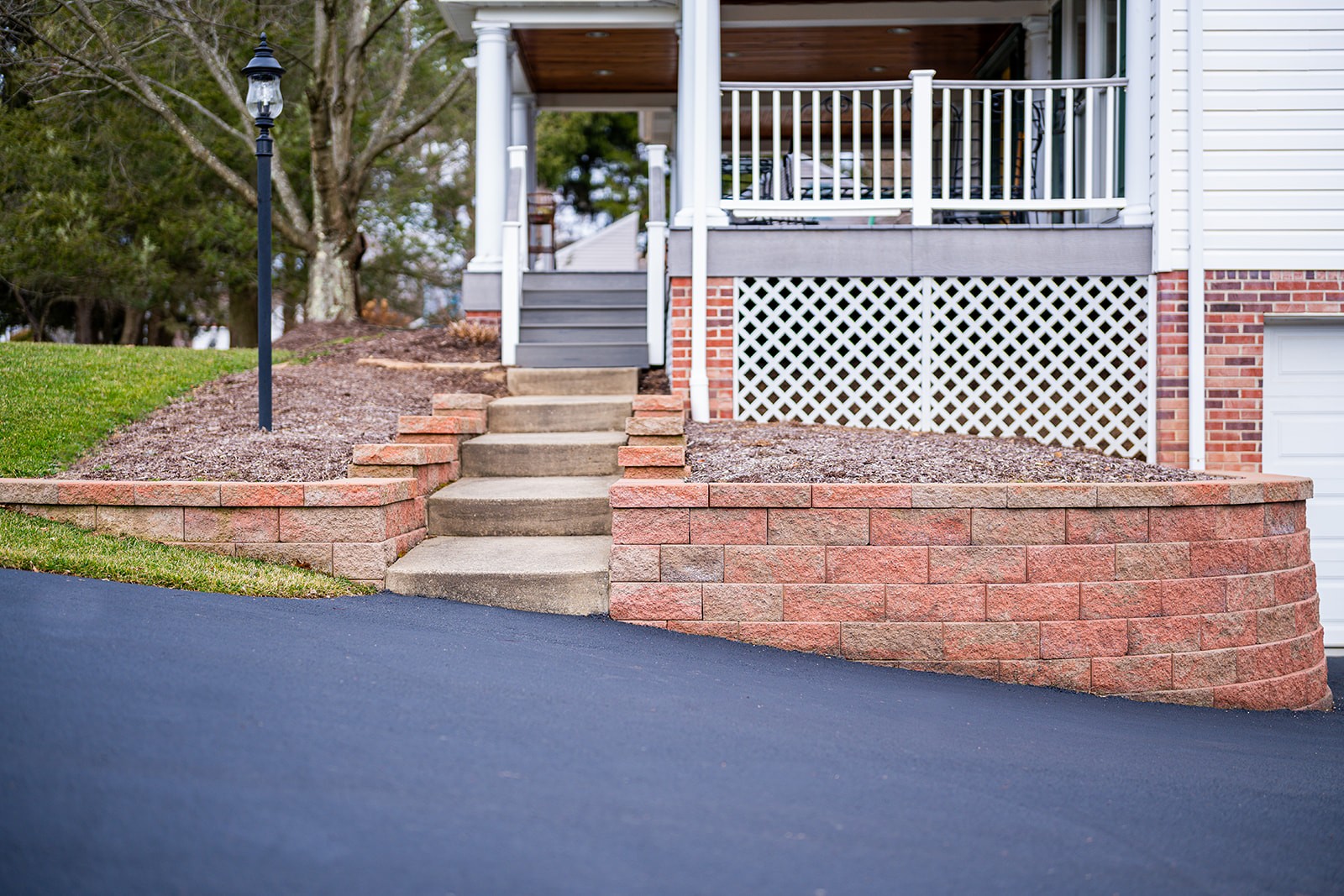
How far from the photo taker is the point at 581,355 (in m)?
8.92

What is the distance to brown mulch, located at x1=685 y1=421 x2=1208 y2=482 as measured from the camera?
556cm

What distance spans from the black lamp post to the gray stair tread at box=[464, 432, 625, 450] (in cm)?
119

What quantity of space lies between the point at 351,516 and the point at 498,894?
3097mm

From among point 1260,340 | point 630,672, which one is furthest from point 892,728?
point 1260,340

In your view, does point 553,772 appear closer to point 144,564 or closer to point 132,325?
point 144,564

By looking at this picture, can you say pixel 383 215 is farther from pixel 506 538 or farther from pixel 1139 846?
pixel 1139 846

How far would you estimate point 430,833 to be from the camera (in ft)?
8.76

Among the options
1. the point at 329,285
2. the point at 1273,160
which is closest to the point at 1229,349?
the point at 1273,160

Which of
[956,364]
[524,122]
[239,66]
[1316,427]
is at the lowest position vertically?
[1316,427]

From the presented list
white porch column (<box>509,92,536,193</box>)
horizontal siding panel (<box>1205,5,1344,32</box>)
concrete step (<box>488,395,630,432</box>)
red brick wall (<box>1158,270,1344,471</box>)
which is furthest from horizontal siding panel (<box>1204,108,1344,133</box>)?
white porch column (<box>509,92,536,193</box>)

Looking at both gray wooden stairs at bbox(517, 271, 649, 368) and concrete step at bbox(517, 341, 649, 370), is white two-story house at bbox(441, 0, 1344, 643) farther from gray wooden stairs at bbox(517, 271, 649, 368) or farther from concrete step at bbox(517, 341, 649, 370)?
gray wooden stairs at bbox(517, 271, 649, 368)

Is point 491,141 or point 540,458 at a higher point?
point 491,141

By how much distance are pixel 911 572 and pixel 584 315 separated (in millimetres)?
5192

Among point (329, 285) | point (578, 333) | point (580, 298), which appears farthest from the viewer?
point (329, 285)
